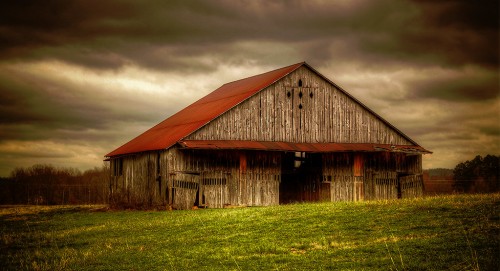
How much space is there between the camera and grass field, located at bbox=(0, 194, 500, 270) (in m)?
13.6

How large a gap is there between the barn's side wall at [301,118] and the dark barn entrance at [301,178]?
2.21 meters

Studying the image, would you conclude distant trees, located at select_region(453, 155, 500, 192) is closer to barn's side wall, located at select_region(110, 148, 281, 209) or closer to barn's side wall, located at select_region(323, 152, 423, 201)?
barn's side wall, located at select_region(323, 152, 423, 201)

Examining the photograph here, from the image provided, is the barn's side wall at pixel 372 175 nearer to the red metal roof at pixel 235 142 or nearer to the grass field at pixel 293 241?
the red metal roof at pixel 235 142

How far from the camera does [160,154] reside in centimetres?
3628

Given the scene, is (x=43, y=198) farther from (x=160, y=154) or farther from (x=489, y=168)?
(x=489, y=168)

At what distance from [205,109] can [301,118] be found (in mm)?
7959

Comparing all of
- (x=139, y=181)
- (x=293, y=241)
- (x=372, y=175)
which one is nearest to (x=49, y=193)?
(x=139, y=181)

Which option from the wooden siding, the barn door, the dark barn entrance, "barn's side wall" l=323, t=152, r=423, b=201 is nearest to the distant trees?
"barn's side wall" l=323, t=152, r=423, b=201

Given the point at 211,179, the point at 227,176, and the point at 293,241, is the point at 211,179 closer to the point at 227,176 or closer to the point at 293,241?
the point at 227,176

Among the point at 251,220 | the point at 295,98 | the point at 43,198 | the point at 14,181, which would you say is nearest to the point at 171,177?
the point at 295,98

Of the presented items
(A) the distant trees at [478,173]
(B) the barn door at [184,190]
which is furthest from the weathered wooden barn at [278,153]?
(A) the distant trees at [478,173]

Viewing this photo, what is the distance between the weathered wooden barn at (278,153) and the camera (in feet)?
115

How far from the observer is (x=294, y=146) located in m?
36.9

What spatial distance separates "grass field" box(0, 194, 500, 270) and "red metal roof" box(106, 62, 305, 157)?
1130cm
